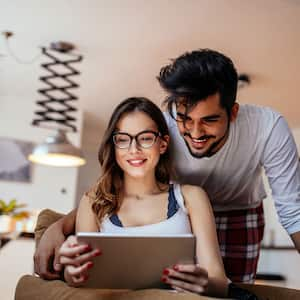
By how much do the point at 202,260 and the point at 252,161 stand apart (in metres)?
0.51

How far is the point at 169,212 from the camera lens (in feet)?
4.16

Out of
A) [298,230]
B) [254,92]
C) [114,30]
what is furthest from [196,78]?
[254,92]

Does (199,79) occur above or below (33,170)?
above

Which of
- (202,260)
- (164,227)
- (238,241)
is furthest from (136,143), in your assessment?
(238,241)

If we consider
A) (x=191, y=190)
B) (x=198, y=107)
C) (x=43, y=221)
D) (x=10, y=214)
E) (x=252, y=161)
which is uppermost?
(x=198, y=107)

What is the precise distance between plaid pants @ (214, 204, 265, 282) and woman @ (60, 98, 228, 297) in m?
0.39

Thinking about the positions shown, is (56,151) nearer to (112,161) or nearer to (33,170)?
(33,170)

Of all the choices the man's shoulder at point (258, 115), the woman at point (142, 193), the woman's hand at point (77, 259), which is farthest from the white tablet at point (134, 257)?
the man's shoulder at point (258, 115)

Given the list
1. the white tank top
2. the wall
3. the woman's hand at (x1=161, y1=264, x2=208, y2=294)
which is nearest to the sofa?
the woman's hand at (x1=161, y1=264, x2=208, y2=294)

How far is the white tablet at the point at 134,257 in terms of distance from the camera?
3.09ft

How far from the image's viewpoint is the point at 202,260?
3.73 ft

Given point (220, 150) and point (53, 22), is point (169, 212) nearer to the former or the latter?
point (220, 150)

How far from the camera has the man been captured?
132 centimetres

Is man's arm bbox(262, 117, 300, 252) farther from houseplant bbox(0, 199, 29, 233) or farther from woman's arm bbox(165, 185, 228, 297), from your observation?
houseplant bbox(0, 199, 29, 233)
